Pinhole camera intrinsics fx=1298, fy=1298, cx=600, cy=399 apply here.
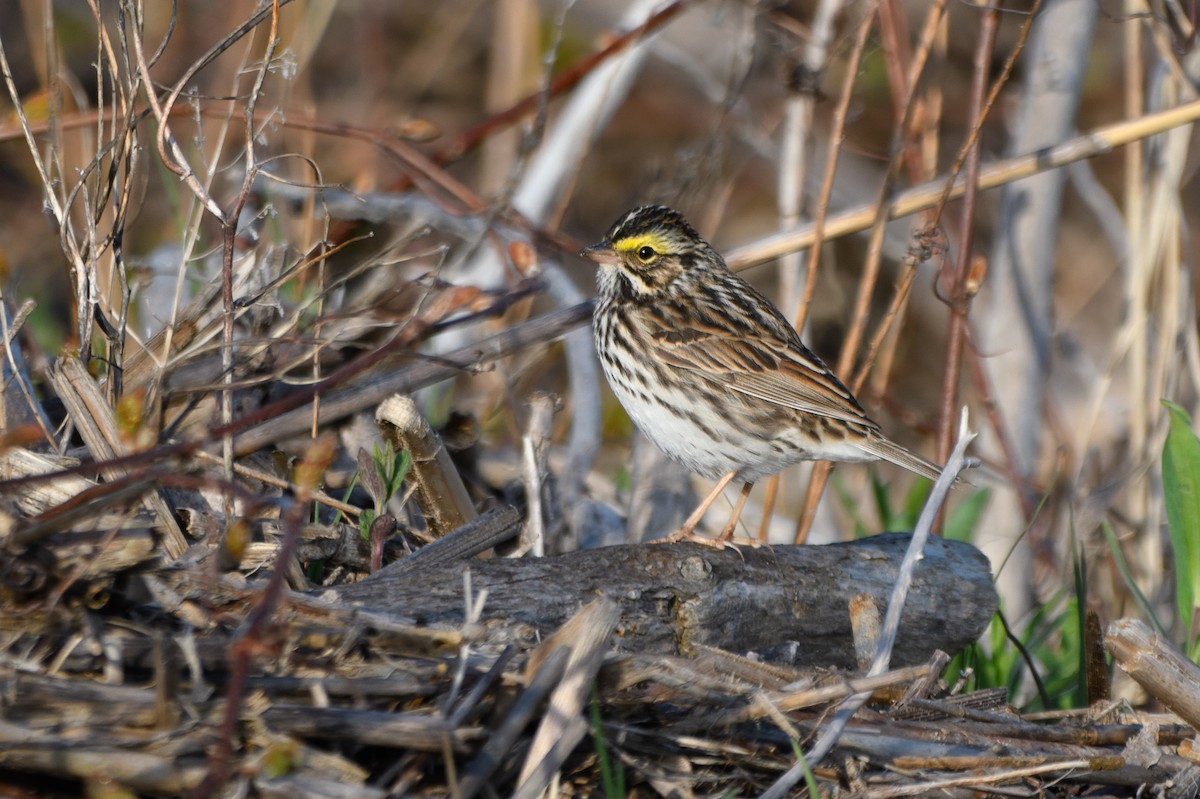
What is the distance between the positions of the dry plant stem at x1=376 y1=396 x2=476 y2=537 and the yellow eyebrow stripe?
1311 millimetres

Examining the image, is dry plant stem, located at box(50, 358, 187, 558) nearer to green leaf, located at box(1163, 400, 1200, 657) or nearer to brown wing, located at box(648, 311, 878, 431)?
brown wing, located at box(648, 311, 878, 431)

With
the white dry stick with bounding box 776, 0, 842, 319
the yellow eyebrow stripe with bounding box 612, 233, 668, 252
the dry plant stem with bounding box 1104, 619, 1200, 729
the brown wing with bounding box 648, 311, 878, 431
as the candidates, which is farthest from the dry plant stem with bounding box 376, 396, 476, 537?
the white dry stick with bounding box 776, 0, 842, 319

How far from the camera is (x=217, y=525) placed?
11.1ft

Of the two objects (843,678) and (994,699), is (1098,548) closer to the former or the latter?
(994,699)

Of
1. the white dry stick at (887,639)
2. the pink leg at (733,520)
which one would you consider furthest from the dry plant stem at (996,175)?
the white dry stick at (887,639)

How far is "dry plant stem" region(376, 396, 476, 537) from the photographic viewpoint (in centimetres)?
416

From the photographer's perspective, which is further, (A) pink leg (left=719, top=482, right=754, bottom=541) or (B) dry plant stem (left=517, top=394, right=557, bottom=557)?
(A) pink leg (left=719, top=482, right=754, bottom=541)

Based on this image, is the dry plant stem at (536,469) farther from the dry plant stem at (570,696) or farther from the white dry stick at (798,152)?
the white dry stick at (798,152)

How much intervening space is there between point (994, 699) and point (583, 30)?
7.68 m

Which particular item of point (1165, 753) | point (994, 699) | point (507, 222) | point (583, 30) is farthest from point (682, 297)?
point (583, 30)

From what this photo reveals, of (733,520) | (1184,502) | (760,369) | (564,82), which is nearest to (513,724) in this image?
(733,520)

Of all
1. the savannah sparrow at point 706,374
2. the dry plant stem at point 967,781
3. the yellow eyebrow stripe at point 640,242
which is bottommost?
the dry plant stem at point 967,781

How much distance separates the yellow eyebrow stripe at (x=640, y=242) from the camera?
204 inches

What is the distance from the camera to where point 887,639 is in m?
3.28
